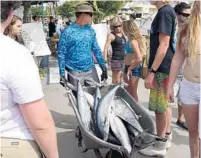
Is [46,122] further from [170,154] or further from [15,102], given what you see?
[170,154]

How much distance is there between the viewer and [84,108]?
3217 mm

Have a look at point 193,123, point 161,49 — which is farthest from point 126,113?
point 161,49

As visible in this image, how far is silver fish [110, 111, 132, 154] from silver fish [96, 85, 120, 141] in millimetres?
57

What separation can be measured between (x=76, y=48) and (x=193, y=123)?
6.65 ft

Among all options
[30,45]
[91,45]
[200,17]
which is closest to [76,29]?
[91,45]

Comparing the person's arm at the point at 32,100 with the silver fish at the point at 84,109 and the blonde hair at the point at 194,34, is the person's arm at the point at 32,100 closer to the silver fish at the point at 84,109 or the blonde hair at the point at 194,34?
the silver fish at the point at 84,109

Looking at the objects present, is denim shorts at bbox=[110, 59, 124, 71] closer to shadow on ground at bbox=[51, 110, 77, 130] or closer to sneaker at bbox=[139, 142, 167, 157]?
shadow on ground at bbox=[51, 110, 77, 130]

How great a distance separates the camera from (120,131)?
2969 millimetres

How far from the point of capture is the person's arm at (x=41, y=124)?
1.68 m

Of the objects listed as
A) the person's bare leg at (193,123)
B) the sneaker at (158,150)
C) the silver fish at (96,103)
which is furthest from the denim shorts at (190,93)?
the sneaker at (158,150)

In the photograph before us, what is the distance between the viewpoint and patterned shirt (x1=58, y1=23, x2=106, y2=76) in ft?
14.5

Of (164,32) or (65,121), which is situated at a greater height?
(164,32)

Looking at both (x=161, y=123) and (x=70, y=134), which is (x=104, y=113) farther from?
(x=70, y=134)

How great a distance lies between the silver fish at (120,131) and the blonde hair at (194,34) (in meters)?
0.85
